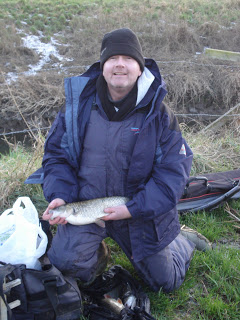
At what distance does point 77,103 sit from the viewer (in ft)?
8.70

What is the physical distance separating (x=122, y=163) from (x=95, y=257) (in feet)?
2.56

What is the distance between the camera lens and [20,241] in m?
2.46

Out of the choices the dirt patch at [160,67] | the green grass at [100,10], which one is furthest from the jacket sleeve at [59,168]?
the green grass at [100,10]

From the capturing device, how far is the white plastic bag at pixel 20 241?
2418 millimetres

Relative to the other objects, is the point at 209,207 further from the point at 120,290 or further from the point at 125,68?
the point at 125,68

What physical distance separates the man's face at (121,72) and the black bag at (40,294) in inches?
55.7

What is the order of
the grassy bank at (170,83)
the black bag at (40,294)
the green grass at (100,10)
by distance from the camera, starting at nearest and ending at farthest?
the black bag at (40,294)
the grassy bank at (170,83)
the green grass at (100,10)

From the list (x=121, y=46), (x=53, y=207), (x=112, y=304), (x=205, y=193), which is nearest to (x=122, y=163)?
(x=53, y=207)

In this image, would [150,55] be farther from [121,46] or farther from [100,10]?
[121,46]

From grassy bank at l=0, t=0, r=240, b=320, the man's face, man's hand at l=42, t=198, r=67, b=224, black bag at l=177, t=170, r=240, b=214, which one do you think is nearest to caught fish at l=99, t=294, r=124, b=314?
grassy bank at l=0, t=0, r=240, b=320

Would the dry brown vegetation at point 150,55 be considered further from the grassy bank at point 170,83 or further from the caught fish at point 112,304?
the caught fish at point 112,304

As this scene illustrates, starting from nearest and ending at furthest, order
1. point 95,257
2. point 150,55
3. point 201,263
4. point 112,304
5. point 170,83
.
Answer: point 112,304 → point 95,257 → point 201,263 → point 170,83 → point 150,55

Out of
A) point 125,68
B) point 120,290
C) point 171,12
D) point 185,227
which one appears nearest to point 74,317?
point 120,290

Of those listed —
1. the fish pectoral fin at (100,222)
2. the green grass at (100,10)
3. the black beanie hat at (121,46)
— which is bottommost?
the fish pectoral fin at (100,222)
